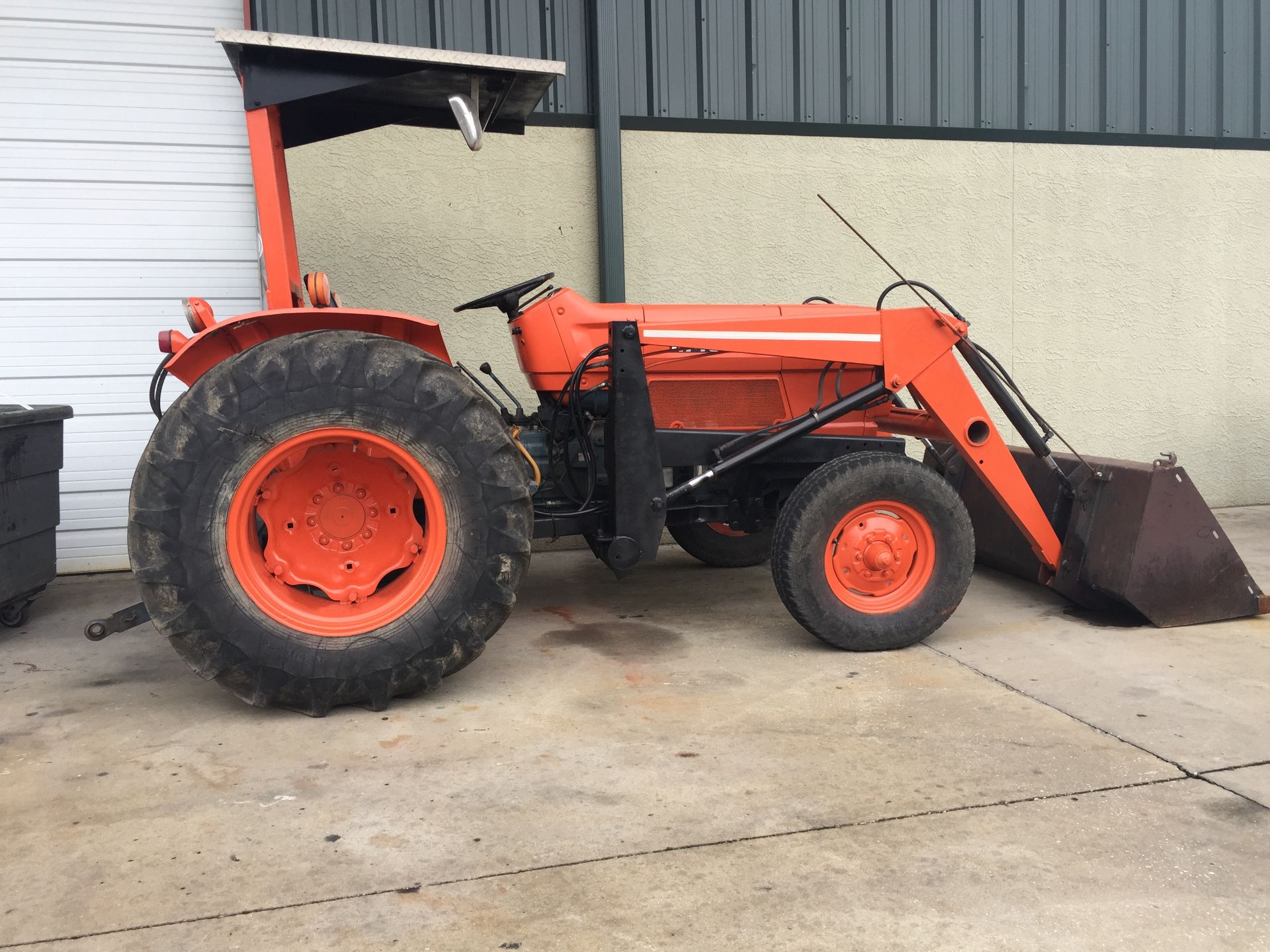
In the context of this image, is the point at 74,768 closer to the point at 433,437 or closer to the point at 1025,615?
the point at 433,437

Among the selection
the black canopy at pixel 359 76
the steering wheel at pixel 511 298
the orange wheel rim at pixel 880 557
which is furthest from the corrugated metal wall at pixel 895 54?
the orange wheel rim at pixel 880 557

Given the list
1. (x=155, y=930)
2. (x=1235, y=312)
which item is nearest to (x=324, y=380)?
A: (x=155, y=930)

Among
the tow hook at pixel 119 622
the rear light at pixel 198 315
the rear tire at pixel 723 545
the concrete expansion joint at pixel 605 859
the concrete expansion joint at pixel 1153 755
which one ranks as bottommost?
the concrete expansion joint at pixel 1153 755

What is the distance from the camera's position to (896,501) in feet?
13.2

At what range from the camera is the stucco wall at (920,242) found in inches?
232

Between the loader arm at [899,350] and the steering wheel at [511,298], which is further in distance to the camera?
the loader arm at [899,350]

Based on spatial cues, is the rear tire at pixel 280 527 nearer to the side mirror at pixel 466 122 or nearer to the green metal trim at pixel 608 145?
the side mirror at pixel 466 122

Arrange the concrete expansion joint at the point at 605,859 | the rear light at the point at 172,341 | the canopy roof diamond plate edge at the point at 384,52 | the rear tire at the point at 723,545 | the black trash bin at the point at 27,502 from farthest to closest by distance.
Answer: the rear tire at the point at 723,545 → the black trash bin at the point at 27,502 → the rear light at the point at 172,341 → the canopy roof diamond plate edge at the point at 384,52 → the concrete expansion joint at the point at 605,859

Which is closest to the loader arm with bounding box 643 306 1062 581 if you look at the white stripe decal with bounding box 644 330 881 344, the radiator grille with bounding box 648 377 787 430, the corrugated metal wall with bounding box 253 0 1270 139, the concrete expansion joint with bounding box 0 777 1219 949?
the white stripe decal with bounding box 644 330 881 344

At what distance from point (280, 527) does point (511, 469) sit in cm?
80

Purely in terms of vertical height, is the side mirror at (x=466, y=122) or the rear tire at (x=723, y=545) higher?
the side mirror at (x=466, y=122)

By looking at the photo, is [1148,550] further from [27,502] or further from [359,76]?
[27,502]

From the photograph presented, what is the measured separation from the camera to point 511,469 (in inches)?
138

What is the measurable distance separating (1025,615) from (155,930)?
358 cm
